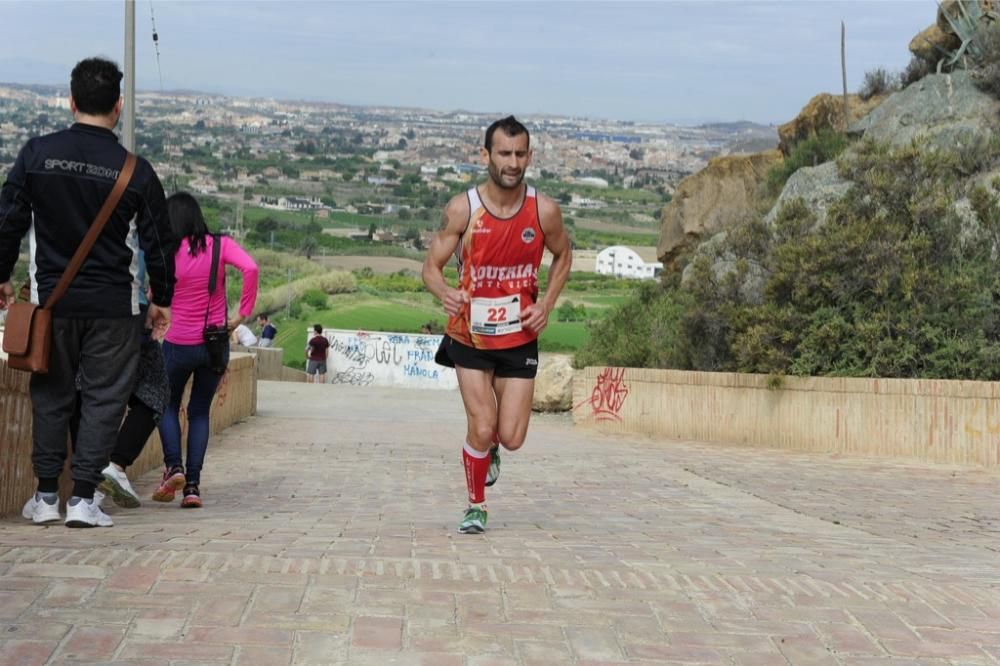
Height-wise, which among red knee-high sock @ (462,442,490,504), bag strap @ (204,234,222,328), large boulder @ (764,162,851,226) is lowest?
red knee-high sock @ (462,442,490,504)

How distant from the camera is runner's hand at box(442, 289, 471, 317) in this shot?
25.3ft

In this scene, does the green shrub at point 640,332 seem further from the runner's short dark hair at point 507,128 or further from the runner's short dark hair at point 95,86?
the runner's short dark hair at point 95,86

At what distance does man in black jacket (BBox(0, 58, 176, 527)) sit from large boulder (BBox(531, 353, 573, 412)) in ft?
62.1

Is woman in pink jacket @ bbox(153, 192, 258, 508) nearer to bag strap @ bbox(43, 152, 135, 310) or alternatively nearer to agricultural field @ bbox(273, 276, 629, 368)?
bag strap @ bbox(43, 152, 135, 310)

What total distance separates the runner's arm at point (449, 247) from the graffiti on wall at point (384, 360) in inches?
1662

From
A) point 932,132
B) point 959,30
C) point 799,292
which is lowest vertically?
point 799,292

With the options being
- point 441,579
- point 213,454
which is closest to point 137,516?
point 441,579

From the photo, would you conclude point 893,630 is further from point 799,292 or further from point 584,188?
point 584,188

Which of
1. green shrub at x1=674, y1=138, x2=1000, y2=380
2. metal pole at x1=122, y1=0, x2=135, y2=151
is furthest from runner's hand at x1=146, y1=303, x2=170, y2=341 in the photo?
metal pole at x1=122, y1=0, x2=135, y2=151

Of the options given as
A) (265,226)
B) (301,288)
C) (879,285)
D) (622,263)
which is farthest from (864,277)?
(265,226)

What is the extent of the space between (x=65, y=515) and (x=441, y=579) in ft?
8.54

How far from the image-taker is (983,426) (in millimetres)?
14930

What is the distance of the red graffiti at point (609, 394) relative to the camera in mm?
20609

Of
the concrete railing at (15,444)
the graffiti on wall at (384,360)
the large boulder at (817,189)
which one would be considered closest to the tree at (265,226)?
the graffiti on wall at (384,360)
